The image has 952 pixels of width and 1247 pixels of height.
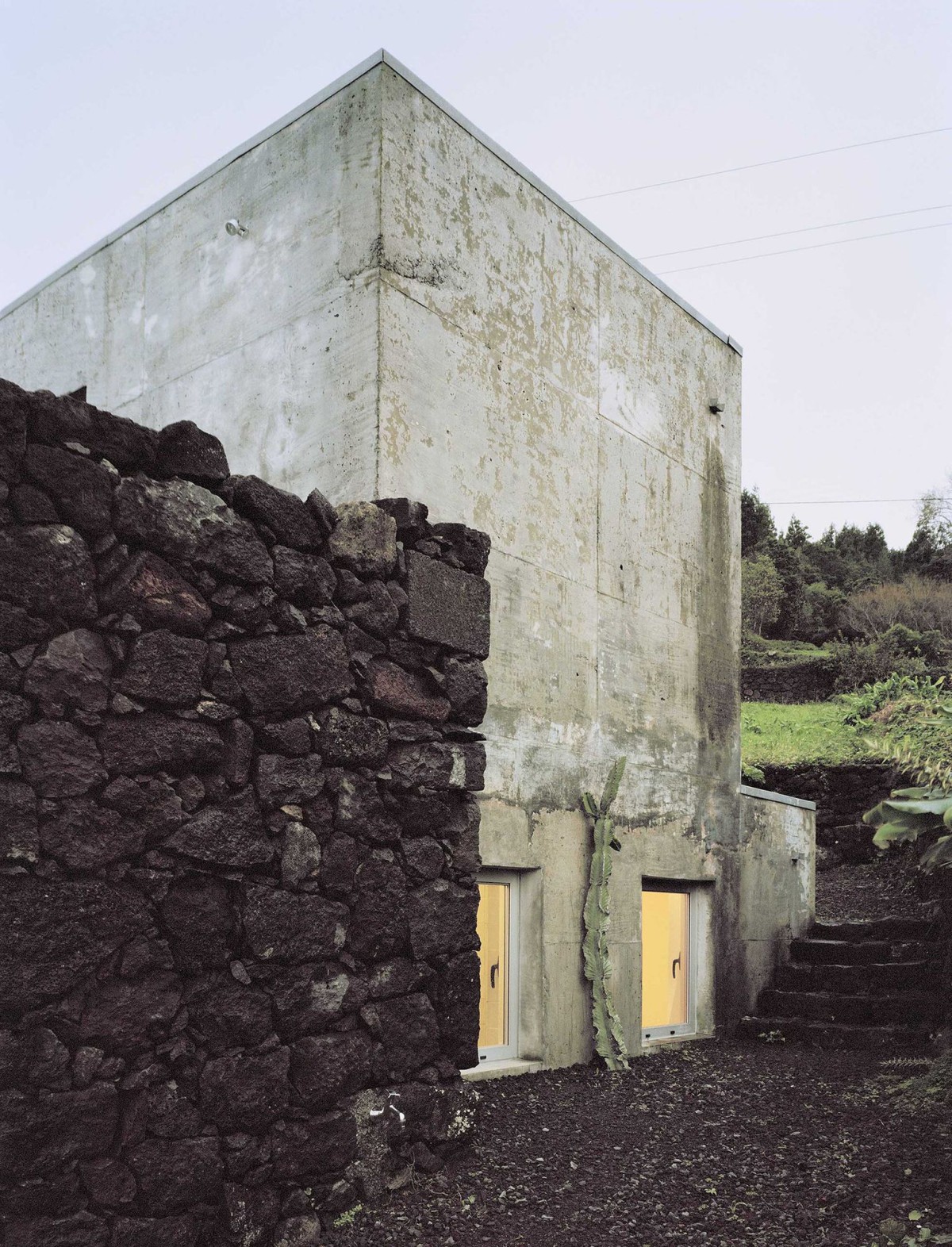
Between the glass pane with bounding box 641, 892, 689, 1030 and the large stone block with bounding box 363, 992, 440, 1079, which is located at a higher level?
the large stone block with bounding box 363, 992, 440, 1079

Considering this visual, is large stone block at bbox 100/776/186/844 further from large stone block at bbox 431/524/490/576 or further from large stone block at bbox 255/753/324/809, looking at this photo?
large stone block at bbox 431/524/490/576

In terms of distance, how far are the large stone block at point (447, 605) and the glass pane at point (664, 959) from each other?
412cm

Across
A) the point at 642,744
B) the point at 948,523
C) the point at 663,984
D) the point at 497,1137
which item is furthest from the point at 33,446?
the point at 948,523

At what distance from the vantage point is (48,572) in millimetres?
3609

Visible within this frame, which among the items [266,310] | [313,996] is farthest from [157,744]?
[266,310]

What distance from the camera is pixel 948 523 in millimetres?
33094

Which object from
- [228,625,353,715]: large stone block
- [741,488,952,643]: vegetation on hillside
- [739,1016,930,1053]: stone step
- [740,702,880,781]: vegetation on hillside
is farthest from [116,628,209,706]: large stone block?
[741,488,952,643]: vegetation on hillside

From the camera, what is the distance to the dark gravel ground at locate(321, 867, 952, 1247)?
176 inches

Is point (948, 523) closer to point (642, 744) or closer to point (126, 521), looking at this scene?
point (642, 744)

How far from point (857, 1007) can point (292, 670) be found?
6631 mm

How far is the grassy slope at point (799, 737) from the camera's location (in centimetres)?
1466

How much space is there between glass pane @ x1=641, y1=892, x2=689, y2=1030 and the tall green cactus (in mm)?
792

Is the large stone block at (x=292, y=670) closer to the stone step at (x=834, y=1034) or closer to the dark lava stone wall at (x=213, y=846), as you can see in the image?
the dark lava stone wall at (x=213, y=846)

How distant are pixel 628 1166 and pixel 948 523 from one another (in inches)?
1236
